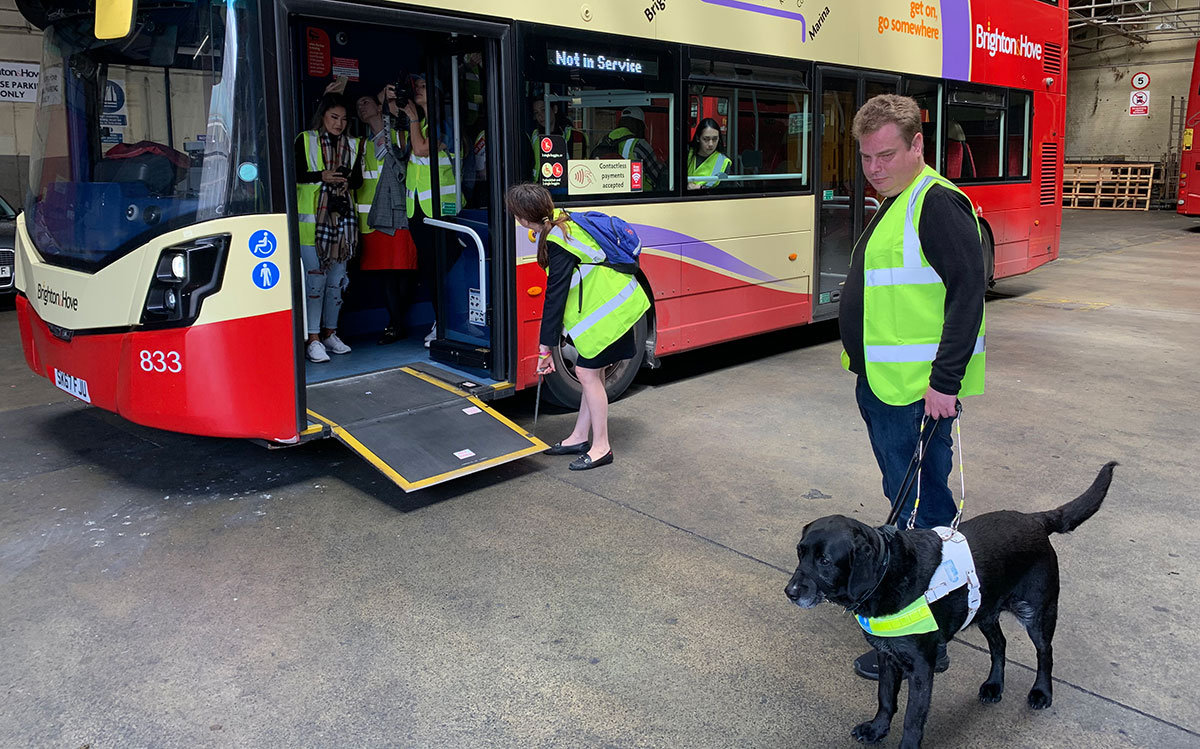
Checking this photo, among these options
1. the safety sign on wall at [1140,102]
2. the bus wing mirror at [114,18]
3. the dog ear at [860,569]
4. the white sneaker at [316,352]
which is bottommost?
the dog ear at [860,569]

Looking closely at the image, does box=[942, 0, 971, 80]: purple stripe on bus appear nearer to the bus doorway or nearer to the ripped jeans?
the bus doorway

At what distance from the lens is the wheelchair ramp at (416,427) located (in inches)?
188

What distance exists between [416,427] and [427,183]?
2110mm

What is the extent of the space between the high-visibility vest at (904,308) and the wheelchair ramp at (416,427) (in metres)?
2.35

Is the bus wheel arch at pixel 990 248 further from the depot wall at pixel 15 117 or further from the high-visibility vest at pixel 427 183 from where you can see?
the depot wall at pixel 15 117

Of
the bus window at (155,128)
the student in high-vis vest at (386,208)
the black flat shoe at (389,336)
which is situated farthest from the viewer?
the black flat shoe at (389,336)

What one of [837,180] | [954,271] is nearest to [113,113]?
[954,271]

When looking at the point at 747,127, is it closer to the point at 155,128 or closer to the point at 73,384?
the point at 155,128

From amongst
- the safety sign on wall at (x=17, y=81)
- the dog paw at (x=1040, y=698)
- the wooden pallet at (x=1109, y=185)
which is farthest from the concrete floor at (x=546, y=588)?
the wooden pallet at (x=1109, y=185)

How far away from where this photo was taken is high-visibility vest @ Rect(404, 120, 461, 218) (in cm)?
625

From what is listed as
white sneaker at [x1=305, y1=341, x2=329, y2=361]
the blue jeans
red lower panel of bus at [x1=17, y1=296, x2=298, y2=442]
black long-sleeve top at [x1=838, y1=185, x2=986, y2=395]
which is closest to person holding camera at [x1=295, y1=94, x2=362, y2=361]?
white sneaker at [x1=305, y1=341, x2=329, y2=361]

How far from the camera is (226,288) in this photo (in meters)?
4.38

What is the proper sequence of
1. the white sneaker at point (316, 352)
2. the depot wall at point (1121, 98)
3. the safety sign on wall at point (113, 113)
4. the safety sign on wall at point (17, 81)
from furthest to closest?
1. the depot wall at point (1121, 98)
2. the safety sign on wall at point (17, 81)
3. the white sneaker at point (316, 352)
4. the safety sign on wall at point (113, 113)

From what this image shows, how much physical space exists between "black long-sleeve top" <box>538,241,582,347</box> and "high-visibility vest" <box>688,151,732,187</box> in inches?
78.9
